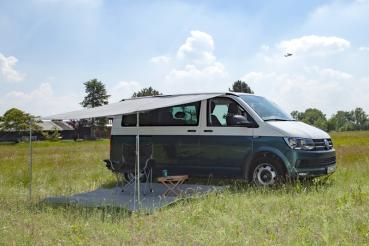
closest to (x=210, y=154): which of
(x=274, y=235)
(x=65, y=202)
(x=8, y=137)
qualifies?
(x=65, y=202)

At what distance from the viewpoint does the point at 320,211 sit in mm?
7047

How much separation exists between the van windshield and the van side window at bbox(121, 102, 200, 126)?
1137 mm

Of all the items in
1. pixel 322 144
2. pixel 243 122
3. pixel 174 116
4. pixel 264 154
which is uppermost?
pixel 174 116

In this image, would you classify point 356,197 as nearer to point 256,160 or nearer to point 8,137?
point 256,160

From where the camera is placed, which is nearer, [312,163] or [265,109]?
[312,163]

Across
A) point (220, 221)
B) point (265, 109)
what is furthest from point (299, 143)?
point (220, 221)

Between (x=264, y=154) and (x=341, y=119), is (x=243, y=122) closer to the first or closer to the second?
(x=264, y=154)

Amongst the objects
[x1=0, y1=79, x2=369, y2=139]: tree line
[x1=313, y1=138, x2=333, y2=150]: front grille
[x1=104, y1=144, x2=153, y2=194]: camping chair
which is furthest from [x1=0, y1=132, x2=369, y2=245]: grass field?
[x1=0, y1=79, x2=369, y2=139]: tree line

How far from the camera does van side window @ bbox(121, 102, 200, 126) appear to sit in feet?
34.1

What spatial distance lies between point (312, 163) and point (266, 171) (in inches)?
37.1

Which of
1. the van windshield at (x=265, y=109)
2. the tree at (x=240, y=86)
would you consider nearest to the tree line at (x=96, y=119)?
the tree at (x=240, y=86)

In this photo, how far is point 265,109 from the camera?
10.2 metres

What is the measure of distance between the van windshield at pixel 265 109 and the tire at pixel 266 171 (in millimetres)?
864

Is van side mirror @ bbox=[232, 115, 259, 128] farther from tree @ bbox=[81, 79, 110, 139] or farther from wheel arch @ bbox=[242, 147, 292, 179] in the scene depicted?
tree @ bbox=[81, 79, 110, 139]
